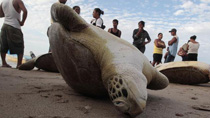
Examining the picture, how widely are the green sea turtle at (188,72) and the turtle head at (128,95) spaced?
3.31 metres

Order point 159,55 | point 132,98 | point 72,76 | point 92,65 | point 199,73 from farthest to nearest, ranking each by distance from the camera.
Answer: point 159,55 < point 199,73 < point 72,76 < point 92,65 < point 132,98

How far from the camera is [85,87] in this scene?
5.15 ft

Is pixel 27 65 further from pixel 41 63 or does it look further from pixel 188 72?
pixel 188 72

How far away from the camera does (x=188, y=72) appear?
→ 4.08 metres

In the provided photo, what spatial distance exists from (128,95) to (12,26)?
12.6 ft

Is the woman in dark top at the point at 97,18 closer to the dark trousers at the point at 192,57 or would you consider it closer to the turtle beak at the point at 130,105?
the dark trousers at the point at 192,57

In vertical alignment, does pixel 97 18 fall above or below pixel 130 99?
above

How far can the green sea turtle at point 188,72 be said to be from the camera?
4012 millimetres

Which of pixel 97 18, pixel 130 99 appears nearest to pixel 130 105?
pixel 130 99

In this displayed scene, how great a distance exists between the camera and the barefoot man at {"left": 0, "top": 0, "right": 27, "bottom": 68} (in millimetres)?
3963

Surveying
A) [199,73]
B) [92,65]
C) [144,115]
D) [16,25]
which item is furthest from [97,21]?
[144,115]

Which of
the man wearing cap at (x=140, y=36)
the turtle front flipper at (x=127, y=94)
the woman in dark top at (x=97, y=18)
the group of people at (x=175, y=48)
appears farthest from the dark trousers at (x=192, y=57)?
the turtle front flipper at (x=127, y=94)

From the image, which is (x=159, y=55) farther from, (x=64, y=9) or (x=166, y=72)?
(x=64, y=9)

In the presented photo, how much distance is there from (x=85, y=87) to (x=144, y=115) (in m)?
0.56
